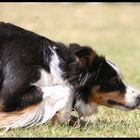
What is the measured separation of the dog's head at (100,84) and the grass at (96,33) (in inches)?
12.4

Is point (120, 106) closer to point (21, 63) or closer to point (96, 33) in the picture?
point (21, 63)

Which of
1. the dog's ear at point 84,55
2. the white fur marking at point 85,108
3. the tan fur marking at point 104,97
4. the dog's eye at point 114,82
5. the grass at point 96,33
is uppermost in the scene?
the dog's ear at point 84,55

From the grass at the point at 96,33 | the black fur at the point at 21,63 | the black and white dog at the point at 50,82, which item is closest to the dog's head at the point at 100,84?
the black and white dog at the point at 50,82

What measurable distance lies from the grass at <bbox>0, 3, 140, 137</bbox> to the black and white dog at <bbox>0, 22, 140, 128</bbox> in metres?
0.24

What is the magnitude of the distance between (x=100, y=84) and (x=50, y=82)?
0.69m

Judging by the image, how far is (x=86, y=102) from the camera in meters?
8.30

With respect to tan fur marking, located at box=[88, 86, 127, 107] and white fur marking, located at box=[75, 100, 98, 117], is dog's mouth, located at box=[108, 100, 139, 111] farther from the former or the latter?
white fur marking, located at box=[75, 100, 98, 117]

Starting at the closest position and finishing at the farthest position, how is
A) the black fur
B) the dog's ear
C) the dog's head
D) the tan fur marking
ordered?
the black fur < the dog's ear < the dog's head < the tan fur marking

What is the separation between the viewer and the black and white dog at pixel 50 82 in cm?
797

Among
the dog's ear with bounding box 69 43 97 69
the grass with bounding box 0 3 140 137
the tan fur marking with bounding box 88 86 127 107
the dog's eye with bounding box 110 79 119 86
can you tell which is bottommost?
the grass with bounding box 0 3 140 137

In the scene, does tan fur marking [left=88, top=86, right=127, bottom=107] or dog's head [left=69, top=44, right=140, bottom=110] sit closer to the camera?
dog's head [left=69, top=44, right=140, bottom=110]

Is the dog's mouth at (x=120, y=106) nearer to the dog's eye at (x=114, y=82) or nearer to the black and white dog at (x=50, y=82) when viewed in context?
the black and white dog at (x=50, y=82)

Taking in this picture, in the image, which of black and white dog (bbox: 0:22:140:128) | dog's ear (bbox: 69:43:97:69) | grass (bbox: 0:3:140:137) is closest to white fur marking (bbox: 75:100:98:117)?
black and white dog (bbox: 0:22:140:128)

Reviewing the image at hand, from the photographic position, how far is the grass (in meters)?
7.82
